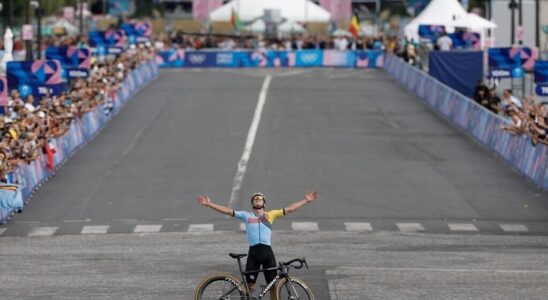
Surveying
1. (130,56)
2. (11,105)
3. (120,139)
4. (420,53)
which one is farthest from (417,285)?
(420,53)

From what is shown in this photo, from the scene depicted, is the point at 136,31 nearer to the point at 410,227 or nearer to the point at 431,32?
the point at 431,32

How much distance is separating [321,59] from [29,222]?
52.6 metres

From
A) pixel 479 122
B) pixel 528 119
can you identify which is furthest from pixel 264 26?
pixel 528 119

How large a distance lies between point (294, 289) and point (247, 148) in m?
27.0

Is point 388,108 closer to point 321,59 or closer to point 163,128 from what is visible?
point 163,128

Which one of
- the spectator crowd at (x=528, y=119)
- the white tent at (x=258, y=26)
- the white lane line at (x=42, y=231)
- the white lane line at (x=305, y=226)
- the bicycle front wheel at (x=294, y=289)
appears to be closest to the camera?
the bicycle front wheel at (x=294, y=289)

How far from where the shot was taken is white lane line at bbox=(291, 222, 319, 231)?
32562 millimetres

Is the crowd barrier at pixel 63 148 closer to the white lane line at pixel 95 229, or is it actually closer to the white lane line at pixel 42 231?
the white lane line at pixel 42 231

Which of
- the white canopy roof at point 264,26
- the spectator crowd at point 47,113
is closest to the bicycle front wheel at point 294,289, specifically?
the spectator crowd at point 47,113

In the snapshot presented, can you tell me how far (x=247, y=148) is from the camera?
46906mm

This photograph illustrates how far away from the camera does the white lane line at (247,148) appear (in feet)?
124

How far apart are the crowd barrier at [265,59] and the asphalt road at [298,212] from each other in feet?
69.2

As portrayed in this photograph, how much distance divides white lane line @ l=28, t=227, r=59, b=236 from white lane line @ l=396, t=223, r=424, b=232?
6812 mm

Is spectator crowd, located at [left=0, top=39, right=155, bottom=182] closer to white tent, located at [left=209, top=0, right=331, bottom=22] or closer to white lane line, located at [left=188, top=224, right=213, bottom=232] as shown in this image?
white lane line, located at [left=188, top=224, right=213, bottom=232]
